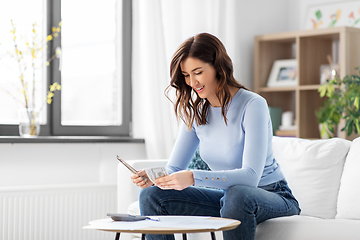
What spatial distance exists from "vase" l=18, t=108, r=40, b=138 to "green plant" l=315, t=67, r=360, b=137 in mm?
1801

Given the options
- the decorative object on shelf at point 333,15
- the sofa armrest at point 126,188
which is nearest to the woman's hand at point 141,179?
the sofa armrest at point 126,188

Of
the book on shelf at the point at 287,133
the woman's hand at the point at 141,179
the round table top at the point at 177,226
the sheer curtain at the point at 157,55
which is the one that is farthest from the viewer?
the book on shelf at the point at 287,133

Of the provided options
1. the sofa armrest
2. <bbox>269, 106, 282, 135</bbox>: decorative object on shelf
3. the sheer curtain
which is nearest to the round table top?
the sofa armrest

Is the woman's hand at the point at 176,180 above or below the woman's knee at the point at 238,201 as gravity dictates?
above

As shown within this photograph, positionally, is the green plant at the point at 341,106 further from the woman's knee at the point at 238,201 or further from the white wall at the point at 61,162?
the woman's knee at the point at 238,201

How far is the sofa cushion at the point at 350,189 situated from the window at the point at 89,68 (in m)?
1.62

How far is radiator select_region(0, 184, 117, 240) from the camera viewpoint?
8.85 feet

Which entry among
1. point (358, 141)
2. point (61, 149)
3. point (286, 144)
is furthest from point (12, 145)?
point (358, 141)

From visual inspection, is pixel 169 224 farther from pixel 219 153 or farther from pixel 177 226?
pixel 219 153

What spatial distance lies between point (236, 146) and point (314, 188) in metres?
0.63

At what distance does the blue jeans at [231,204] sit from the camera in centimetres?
160

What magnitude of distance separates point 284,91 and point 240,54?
0.49m

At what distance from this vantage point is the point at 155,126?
10.6ft

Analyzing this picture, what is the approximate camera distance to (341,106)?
3.32 meters
